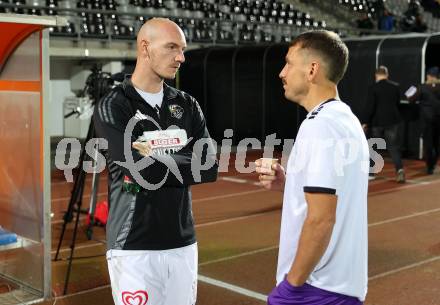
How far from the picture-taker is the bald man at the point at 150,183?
3055mm

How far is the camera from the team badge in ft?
10.7

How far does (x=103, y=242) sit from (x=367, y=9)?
2452 centimetres

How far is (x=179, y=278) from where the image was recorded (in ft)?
10.2

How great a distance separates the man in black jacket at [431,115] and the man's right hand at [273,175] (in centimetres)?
1037

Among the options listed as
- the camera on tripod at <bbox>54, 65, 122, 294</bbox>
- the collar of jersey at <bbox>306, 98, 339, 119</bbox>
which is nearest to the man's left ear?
the collar of jersey at <bbox>306, 98, 339, 119</bbox>

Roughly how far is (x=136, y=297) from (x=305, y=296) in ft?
3.36

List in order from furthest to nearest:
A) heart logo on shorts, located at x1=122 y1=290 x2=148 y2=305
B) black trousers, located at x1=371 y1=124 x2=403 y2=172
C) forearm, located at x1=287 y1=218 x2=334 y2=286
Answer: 1. black trousers, located at x1=371 y1=124 x2=403 y2=172
2. heart logo on shorts, located at x1=122 y1=290 x2=148 y2=305
3. forearm, located at x1=287 y1=218 x2=334 y2=286

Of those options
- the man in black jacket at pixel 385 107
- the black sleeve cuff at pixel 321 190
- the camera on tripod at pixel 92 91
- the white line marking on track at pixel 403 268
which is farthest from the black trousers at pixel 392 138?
the black sleeve cuff at pixel 321 190

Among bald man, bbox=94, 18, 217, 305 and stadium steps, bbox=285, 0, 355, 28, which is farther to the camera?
stadium steps, bbox=285, 0, 355, 28

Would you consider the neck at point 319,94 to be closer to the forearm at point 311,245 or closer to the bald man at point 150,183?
the forearm at point 311,245

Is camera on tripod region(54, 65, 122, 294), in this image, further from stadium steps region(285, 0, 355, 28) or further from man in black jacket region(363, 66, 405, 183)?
stadium steps region(285, 0, 355, 28)

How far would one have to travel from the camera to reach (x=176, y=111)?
10.7 ft

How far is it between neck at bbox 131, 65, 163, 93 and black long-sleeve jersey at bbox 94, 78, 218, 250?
0.04m

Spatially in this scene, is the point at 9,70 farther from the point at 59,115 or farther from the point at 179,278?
the point at 59,115
